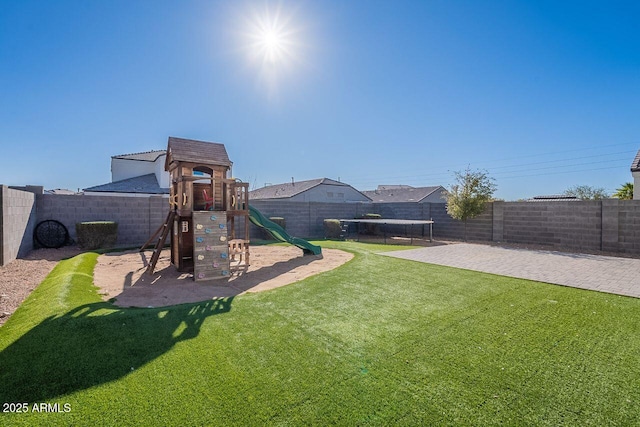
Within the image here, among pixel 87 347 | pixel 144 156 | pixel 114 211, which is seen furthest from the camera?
pixel 144 156

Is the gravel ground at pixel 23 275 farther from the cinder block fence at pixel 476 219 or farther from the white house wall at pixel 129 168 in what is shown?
the white house wall at pixel 129 168

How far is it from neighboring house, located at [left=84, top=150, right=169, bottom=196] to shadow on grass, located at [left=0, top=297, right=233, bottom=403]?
16459 mm

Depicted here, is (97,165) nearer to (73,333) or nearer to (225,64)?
(225,64)

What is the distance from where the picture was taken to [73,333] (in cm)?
313

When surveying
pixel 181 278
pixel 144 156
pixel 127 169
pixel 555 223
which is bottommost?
pixel 181 278

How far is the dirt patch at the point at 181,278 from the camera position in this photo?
5.01m

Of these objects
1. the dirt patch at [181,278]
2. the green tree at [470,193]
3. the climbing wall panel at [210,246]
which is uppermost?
the green tree at [470,193]

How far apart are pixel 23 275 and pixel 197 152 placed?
425 centimetres

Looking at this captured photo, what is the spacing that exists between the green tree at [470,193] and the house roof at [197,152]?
9949mm

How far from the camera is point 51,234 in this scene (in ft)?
31.2

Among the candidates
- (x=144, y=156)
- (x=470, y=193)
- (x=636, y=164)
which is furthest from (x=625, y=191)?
(x=144, y=156)

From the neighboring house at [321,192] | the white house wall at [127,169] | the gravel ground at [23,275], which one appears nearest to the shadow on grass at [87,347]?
the gravel ground at [23,275]

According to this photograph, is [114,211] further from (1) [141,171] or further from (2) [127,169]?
(2) [127,169]

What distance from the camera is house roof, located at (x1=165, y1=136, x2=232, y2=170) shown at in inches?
279
